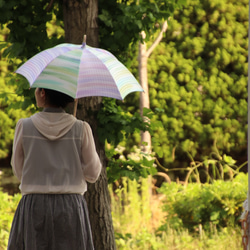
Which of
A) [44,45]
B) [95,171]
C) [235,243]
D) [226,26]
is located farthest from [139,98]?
[95,171]

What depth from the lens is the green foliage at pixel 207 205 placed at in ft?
15.3

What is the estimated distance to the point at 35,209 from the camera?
7.36 feet

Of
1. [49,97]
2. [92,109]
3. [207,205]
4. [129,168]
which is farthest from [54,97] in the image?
[207,205]

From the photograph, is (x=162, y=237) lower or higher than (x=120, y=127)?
lower

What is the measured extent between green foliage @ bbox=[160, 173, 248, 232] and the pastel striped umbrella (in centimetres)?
262

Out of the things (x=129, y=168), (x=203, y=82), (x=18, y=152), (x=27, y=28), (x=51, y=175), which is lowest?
(x=129, y=168)

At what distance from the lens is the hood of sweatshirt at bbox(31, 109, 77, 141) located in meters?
2.25

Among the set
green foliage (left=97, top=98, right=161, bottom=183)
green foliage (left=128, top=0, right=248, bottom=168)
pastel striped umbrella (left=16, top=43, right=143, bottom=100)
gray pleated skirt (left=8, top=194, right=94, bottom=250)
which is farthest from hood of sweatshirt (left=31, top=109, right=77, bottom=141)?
green foliage (left=128, top=0, right=248, bottom=168)

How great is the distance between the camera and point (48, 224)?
2.25 meters

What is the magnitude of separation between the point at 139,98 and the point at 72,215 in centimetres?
402

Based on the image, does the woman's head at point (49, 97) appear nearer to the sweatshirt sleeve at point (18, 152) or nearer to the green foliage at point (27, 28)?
the sweatshirt sleeve at point (18, 152)

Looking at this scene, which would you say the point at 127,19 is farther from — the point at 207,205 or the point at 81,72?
the point at 207,205

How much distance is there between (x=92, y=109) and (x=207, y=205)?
2049mm

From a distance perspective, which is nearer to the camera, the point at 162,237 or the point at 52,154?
the point at 52,154
